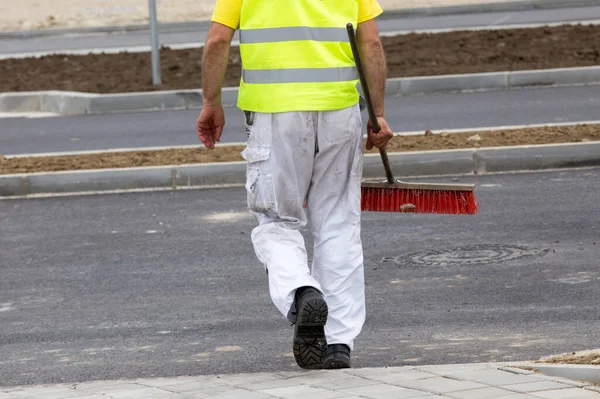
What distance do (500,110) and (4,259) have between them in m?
7.61

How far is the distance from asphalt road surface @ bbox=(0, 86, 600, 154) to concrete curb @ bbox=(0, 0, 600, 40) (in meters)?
13.0

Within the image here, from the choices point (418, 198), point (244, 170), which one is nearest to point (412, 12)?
A: point (244, 170)

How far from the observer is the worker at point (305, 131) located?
5637mm

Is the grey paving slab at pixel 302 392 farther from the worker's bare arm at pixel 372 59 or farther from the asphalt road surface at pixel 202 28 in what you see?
the asphalt road surface at pixel 202 28

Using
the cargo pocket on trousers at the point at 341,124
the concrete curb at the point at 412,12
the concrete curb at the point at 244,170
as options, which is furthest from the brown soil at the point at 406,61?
the cargo pocket on trousers at the point at 341,124

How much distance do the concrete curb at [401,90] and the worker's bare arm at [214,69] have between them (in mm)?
11320

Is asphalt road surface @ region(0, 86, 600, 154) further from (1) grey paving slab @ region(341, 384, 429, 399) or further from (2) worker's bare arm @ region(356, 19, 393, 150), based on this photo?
(1) grey paving slab @ region(341, 384, 429, 399)

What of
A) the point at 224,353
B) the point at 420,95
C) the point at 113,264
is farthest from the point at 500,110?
the point at 224,353

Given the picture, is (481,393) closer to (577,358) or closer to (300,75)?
(577,358)

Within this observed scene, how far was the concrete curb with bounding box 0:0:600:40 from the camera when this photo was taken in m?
29.6

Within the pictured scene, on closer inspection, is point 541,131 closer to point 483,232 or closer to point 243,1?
point 483,232

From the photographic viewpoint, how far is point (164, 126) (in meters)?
15.9

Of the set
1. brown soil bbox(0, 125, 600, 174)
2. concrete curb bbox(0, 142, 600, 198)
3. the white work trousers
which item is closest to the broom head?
the white work trousers

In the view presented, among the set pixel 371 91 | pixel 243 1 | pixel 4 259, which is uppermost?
pixel 243 1
